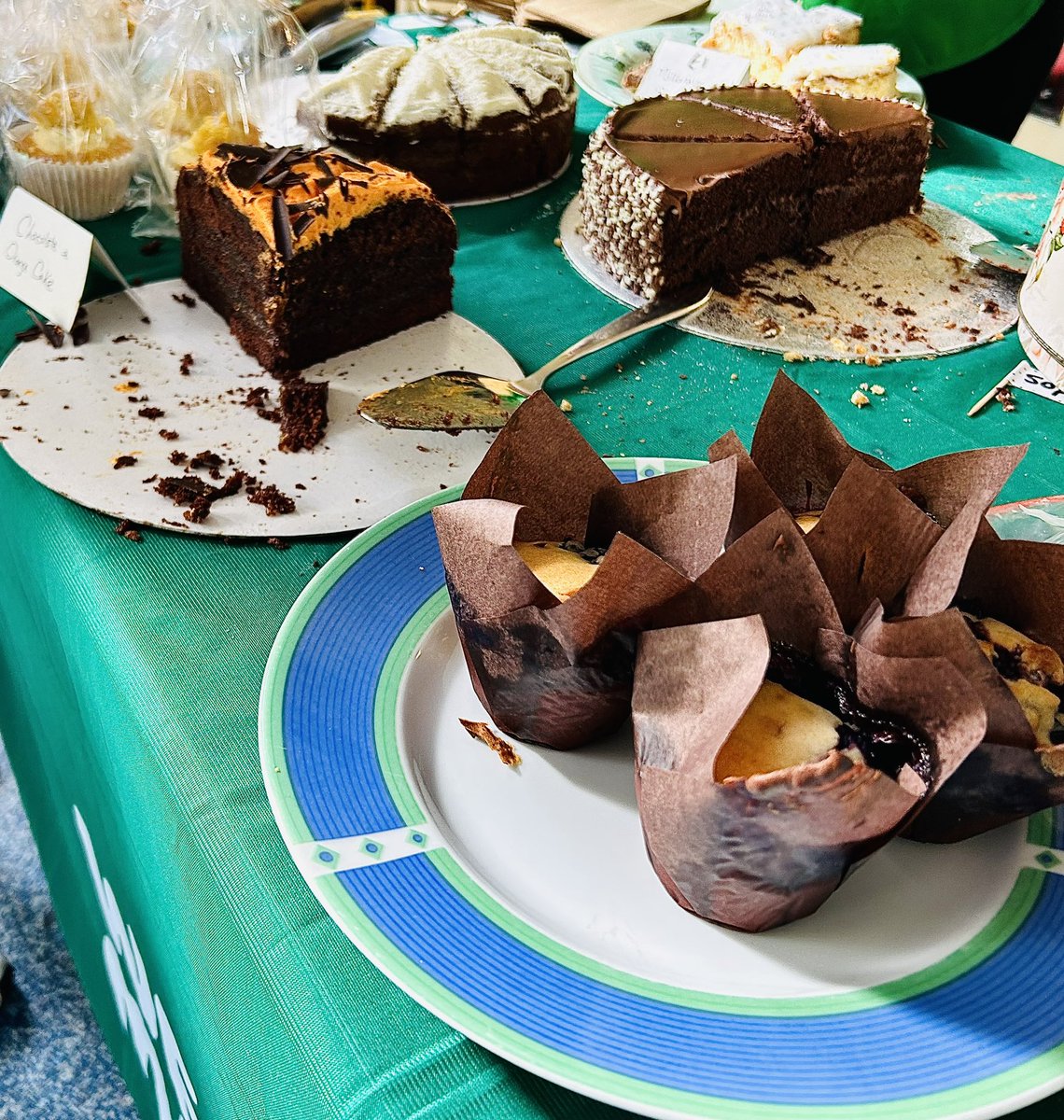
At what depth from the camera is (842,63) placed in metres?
1.87

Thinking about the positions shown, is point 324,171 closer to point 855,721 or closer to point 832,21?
point 855,721

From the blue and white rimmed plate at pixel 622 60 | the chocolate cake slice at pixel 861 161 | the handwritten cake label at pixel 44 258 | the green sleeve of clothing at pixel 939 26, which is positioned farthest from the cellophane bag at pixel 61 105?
the green sleeve of clothing at pixel 939 26

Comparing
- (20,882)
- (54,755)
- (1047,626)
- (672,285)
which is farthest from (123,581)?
(20,882)

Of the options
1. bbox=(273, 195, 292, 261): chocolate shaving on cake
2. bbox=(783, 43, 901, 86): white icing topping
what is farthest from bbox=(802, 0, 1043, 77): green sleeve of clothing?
bbox=(273, 195, 292, 261): chocolate shaving on cake

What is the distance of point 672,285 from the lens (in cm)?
150

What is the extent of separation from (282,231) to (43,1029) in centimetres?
119

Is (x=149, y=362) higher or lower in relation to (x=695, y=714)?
lower

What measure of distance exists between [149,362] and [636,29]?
1.46 m

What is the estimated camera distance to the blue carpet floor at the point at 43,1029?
1435mm

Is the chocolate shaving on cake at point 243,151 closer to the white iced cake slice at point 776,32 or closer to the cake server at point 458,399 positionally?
the cake server at point 458,399

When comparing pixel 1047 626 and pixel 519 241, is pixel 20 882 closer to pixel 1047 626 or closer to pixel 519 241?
pixel 519 241

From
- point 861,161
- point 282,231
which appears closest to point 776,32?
point 861,161

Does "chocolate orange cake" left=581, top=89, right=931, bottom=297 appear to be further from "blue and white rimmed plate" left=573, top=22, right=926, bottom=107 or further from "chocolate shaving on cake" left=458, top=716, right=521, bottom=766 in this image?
"chocolate shaving on cake" left=458, top=716, right=521, bottom=766

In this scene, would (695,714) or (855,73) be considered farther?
(855,73)
